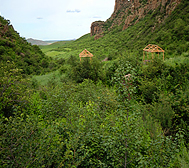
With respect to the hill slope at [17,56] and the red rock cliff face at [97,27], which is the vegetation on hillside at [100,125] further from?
the red rock cliff face at [97,27]

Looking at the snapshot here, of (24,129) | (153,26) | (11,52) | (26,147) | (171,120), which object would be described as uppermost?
(153,26)

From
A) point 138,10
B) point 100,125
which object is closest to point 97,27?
point 138,10

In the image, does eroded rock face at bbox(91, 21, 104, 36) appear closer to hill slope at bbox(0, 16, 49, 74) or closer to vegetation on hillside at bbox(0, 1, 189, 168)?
hill slope at bbox(0, 16, 49, 74)

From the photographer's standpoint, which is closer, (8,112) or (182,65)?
(8,112)

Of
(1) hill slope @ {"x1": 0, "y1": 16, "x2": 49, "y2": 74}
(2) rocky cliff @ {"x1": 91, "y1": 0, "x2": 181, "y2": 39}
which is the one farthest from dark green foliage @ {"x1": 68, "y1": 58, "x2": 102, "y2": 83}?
(2) rocky cliff @ {"x1": 91, "y1": 0, "x2": 181, "y2": 39}

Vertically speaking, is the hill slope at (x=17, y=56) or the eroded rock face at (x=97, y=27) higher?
A: the eroded rock face at (x=97, y=27)

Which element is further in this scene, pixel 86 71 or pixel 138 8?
pixel 138 8

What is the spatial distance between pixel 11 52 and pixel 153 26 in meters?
21.5

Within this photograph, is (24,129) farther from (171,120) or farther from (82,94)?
(171,120)

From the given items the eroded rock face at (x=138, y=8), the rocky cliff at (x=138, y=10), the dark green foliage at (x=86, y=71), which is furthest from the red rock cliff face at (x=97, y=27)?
the dark green foliage at (x=86, y=71)

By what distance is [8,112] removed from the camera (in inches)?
160

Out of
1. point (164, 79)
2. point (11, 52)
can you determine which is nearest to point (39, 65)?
point (11, 52)

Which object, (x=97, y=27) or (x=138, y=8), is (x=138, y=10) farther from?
(x=97, y=27)

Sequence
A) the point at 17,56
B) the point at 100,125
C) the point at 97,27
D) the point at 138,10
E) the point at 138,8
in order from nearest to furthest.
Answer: the point at 100,125 < the point at 17,56 < the point at 138,10 < the point at 138,8 < the point at 97,27
